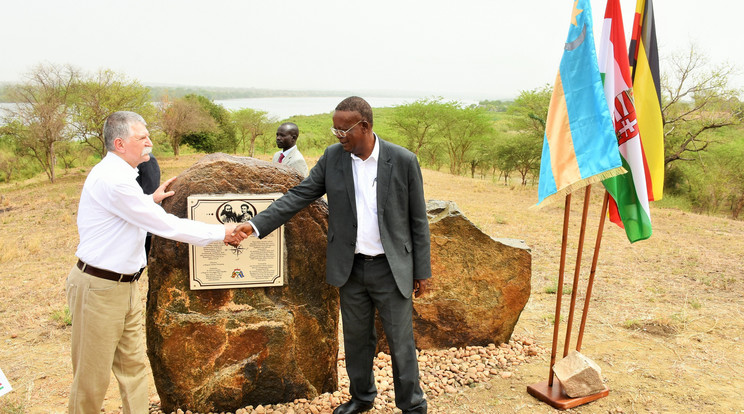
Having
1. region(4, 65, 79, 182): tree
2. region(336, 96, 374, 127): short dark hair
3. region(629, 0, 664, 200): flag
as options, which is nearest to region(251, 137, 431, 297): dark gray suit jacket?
region(336, 96, 374, 127): short dark hair

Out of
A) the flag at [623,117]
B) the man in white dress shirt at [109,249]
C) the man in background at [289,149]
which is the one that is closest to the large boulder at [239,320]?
the man in white dress shirt at [109,249]

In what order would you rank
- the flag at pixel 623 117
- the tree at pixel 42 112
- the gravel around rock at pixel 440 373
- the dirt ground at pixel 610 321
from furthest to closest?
the tree at pixel 42 112 < the dirt ground at pixel 610 321 < the gravel around rock at pixel 440 373 < the flag at pixel 623 117

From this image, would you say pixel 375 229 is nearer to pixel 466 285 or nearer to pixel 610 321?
pixel 466 285

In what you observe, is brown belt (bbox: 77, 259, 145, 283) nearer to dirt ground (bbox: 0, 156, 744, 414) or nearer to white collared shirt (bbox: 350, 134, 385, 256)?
white collared shirt (bbox: 350, 134, 385, 256)

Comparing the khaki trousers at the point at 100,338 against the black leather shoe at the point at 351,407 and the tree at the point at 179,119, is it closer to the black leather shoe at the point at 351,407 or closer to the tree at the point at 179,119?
the black leather shoe at the point at 351,407

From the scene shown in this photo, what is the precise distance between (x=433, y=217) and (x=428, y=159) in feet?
125

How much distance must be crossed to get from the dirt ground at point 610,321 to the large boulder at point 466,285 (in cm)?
22

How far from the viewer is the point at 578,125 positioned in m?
3.49

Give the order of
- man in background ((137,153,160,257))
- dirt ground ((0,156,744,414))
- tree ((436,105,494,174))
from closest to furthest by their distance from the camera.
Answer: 1. dirt ground ((0,156,744,414))
2. man in background ((137,153,160,257))
3. tree ((436,105,494,174))

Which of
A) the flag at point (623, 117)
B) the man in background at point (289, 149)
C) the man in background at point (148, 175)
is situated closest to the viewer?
the flag at point (623, 117)

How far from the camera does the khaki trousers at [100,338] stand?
295cm

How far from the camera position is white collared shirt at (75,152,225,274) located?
9.45 feet

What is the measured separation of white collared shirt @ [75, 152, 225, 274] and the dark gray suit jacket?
71 centimetres

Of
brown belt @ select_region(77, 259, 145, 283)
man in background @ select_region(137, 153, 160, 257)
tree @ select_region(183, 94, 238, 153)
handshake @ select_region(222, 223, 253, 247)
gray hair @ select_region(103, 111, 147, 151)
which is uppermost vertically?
gray hair @ select_region(103, 111, 147, 151)
